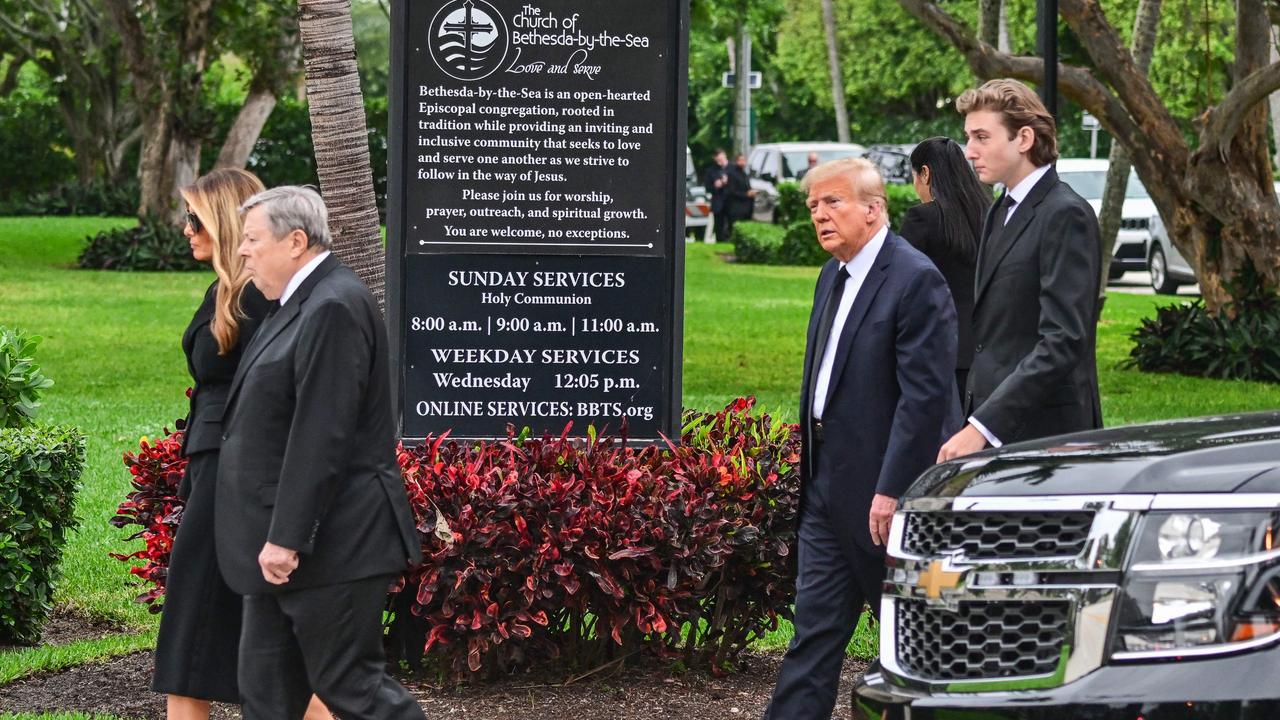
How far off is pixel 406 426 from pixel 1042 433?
Result: 8.53 feet

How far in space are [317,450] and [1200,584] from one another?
2216mm

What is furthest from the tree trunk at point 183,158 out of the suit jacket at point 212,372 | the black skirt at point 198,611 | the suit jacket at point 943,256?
the black skirt at point 198,611

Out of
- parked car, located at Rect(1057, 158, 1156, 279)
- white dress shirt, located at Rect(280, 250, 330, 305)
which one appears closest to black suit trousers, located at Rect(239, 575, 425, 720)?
white dress shirt, located at Rect(280, 250, 330, 305)

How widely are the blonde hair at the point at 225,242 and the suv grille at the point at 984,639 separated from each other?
7.36 feet

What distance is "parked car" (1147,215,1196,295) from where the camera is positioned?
82.1ft

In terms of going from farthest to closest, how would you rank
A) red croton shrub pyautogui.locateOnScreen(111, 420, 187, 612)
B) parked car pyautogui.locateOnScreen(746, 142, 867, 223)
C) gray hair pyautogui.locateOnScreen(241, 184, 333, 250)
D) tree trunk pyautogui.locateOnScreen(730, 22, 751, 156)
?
tree trunk pyautogui.locateOnScreen(730, 22, 751, 156), parked car pyautogui.locateOnScreen(746, 142, 867, 223), red croton shrub pyautogui.locateOnScreen(111, 420, 187, 612), gray hair pyautogui.locateOnScreen(241, 184, 333, 250)

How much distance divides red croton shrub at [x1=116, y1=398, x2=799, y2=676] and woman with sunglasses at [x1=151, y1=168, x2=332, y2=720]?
0.87 meters

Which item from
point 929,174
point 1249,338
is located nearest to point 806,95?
point 1249,338

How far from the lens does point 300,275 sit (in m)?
4.67

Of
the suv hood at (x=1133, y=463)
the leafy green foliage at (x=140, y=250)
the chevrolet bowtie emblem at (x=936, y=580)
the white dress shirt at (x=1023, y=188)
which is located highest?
the white dress shirt at (x=1023, y=188)

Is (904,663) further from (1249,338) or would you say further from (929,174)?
(1249,338)

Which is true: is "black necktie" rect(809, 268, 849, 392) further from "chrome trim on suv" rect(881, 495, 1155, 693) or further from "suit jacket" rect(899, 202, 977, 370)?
"suit jacket" rect(899, 202, 977, 370)

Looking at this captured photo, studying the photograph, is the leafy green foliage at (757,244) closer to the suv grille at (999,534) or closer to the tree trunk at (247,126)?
the tree trunk at (247,126)

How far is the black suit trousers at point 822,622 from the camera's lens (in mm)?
5133
